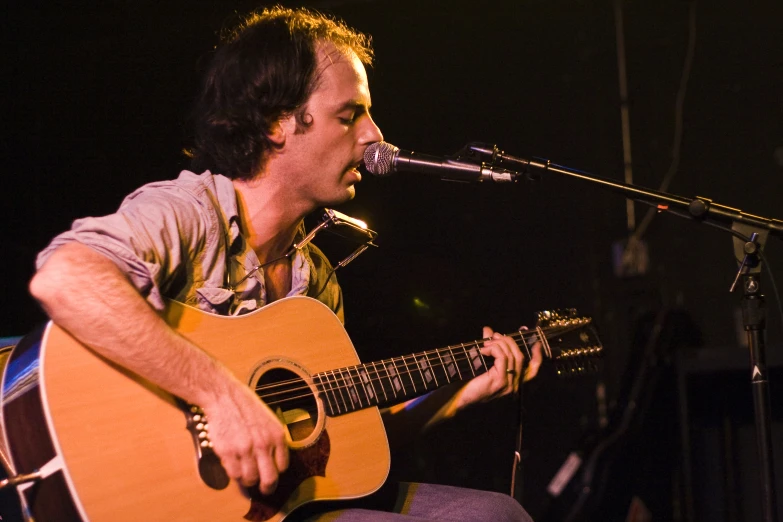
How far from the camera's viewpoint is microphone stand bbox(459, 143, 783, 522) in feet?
6.45

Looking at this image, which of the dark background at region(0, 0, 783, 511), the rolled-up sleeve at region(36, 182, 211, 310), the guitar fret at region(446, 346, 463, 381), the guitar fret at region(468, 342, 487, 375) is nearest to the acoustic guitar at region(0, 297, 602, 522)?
the rolled-up sleeve at region(36, 182, 211, 310)

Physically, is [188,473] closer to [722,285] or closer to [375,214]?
[375,214]

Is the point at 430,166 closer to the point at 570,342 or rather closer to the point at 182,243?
the point at 182,243

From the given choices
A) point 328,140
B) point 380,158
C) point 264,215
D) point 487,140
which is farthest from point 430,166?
point 487,140

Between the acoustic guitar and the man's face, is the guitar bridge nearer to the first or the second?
the acoustic guitar

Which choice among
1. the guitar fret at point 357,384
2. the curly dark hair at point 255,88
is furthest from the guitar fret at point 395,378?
the curly dark hair at point 255,88

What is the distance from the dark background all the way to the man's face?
2.65 feet

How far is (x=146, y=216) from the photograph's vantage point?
1856 millimetres

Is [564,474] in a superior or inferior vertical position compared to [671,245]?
inferior

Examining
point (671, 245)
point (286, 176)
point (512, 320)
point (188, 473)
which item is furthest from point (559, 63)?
point (188, 473)

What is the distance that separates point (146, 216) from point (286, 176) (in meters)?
0.61

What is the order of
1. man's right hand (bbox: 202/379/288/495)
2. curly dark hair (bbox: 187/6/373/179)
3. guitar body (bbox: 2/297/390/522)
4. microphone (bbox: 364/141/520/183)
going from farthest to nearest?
curly dark hair (bbox: 187/6/373/179)
microphone (bbox: 364/141/520/183)
man's right hand (bbox: 202/379/288/495)
guitar body (bbox: 2/297/390/522)

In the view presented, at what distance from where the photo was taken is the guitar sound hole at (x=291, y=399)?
189cm

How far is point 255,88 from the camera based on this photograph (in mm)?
2451
